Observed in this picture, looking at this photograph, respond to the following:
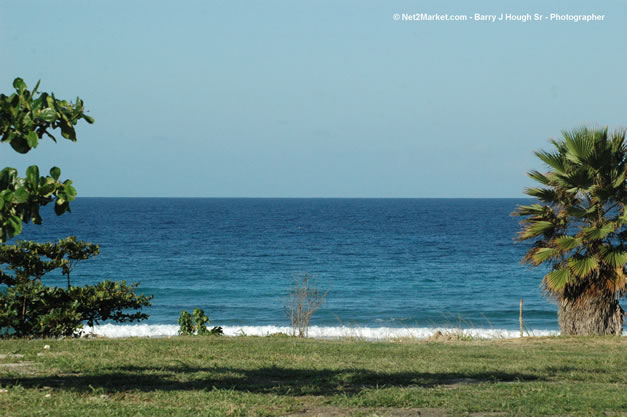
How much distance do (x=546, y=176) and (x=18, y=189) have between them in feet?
45.4

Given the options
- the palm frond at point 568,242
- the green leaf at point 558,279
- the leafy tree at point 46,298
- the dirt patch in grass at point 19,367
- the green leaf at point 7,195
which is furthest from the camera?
the palm frond at point 568,242

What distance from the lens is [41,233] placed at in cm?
7575

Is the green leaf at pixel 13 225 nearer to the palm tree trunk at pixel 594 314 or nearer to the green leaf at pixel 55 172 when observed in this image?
the green leaf at pixel 55 172

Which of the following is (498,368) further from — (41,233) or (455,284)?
(41,233)

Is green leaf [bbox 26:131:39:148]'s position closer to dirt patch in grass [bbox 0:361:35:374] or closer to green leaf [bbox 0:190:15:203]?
green leaf [bbox 0:190:15:203]

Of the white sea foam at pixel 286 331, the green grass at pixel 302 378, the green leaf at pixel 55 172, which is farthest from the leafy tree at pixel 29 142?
the white sea foam at pixel 286 331

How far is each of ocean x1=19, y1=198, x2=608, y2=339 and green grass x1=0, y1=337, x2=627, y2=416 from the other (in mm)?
8071

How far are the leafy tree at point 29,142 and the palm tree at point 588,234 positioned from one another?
1261cm

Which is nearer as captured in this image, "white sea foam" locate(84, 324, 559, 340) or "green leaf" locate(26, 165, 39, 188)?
"green leaf" locate(26, 165, 39, 188)

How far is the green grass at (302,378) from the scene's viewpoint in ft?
26.3

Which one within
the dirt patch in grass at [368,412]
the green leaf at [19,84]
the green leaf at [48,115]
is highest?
the green leaf at [19,84]

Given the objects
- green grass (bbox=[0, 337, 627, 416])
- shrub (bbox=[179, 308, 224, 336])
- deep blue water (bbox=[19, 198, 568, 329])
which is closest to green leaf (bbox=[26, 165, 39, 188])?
green grass (bbox=[0, 337, 627, 416])

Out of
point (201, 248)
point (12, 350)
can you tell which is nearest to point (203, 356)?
point (12, 350)

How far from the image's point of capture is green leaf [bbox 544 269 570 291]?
16453 mm
